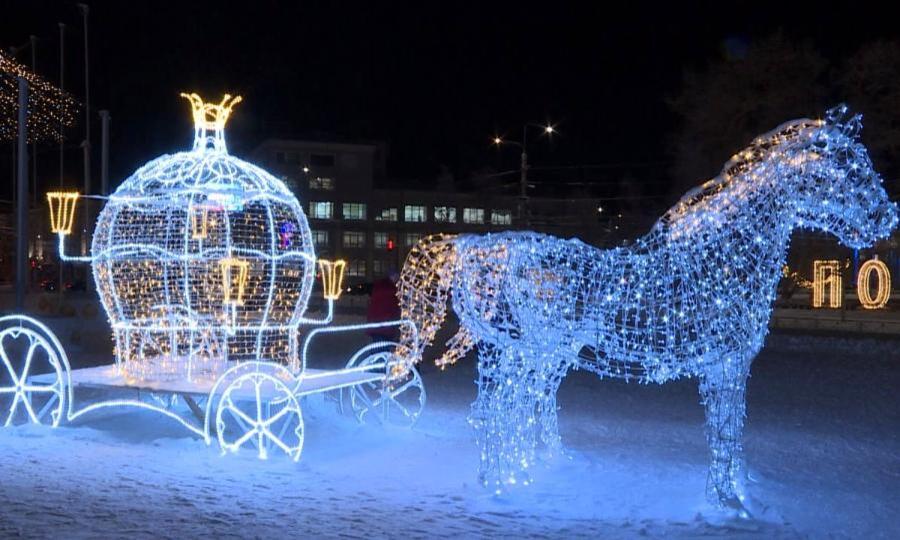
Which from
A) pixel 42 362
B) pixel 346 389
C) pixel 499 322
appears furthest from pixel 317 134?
pixel 499 322

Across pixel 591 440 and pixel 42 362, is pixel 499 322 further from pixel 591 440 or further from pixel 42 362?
pixel 42 362

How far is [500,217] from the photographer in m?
48.2

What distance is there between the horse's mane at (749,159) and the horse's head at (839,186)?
0.35 feet

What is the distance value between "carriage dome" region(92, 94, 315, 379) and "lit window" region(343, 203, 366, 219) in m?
44.3

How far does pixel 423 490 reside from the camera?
7031 millimetres

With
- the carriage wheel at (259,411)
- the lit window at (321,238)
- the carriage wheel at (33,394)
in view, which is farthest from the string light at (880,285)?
the lit window at (321,238)

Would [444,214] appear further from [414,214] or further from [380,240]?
[380,240]

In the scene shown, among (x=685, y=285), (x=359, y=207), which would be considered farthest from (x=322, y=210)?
(x=685, y=285)

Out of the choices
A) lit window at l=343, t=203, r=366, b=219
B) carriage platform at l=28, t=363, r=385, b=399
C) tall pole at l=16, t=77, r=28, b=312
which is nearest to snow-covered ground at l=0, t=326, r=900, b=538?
carriage platform at l=28, t=363, r=385, b=399

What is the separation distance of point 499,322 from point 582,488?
1.40m

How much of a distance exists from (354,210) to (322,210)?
1.86m

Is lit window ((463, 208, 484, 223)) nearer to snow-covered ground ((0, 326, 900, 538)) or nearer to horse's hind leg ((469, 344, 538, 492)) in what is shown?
snow-covered ground ((0, 326, 900, 538))

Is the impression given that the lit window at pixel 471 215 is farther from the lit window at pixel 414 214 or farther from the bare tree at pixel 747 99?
the bare tree at pixel 747 99

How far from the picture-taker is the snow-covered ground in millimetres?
6035
